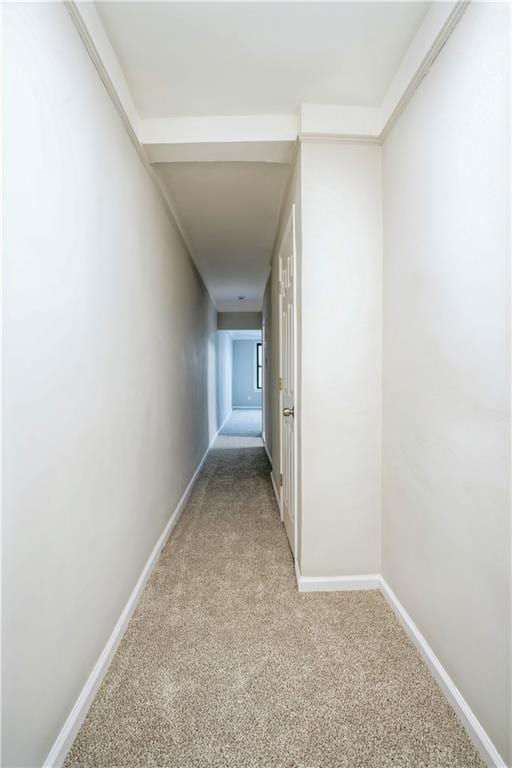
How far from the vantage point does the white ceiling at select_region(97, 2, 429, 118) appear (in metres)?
1.27

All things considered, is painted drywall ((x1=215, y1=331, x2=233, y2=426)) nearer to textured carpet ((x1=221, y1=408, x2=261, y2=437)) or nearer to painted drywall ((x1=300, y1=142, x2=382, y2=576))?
textured carpet ((x1=221, y1=408, x2=261, y2=437))

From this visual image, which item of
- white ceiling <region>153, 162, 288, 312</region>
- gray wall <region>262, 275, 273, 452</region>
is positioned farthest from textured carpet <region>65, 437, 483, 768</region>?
gray wall <region>262, 275, 273, 452</region>

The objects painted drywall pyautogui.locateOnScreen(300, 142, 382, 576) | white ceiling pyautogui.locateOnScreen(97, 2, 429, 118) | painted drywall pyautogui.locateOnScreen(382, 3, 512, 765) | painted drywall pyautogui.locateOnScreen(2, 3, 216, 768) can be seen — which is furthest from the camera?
painted drywall pyautogui.locateOnScreen(300, 142, 382, 576)

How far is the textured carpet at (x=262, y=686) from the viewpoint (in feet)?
3.50

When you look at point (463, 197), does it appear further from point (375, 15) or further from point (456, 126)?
point (375, 15)

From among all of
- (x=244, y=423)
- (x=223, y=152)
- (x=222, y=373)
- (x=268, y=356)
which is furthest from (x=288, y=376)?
(x=244, y=423)

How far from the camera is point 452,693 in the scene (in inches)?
47.1

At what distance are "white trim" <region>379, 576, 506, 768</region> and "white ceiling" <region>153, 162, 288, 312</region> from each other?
7.99 ft

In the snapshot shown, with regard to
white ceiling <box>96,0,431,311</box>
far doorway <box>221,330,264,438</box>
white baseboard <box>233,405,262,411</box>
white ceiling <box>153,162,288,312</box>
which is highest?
white ceiling <box>96,0,431,311</box>

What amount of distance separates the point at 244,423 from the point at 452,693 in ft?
22.6

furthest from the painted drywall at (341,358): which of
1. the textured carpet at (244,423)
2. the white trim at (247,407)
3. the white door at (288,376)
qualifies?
the white trim at (247,407)

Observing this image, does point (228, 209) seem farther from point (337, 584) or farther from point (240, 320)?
point (240, 320)

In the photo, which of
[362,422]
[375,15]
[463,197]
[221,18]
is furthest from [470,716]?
[221,18]

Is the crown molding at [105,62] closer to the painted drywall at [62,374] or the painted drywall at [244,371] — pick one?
the painted drywall at [62,374]
